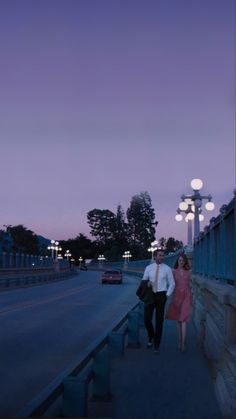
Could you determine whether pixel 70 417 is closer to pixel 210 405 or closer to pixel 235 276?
pixel 235 276

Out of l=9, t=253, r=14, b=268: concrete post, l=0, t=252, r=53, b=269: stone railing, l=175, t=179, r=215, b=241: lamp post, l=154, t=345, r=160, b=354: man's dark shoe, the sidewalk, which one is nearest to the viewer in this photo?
the sidewalk

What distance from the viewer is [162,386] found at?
29.3 feet

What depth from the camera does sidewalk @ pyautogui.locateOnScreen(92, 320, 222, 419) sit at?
751 centimetres

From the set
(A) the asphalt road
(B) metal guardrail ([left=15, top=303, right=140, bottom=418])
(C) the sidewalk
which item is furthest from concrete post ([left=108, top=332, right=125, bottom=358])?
(A) the asphalt road

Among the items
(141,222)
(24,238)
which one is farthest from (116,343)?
(141,222)

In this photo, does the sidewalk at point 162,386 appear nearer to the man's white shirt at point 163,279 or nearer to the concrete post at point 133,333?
the concrete post at point 133,333

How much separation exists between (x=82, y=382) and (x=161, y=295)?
20.8ft

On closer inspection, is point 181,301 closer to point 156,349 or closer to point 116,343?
point 156,349

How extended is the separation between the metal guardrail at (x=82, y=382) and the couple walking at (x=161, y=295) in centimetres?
79

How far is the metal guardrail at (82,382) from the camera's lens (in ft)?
18.7

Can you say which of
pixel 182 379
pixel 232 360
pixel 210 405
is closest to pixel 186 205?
pixel 182 379

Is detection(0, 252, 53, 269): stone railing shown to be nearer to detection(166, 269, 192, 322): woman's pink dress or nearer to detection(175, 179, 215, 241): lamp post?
detection(175, 179, 215, 241): lamp post

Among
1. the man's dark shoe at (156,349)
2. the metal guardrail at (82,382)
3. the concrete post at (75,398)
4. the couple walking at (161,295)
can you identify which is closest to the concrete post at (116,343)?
the metal guardrail at (82,382)

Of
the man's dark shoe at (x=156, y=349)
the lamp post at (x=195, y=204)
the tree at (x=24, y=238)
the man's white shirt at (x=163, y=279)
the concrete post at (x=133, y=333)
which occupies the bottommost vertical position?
the man's dark shoe at (x=156, y=349)
